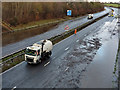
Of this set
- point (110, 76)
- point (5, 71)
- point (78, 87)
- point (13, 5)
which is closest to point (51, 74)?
point (78, 87)

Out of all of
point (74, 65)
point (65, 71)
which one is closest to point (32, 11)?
point (74, 65)

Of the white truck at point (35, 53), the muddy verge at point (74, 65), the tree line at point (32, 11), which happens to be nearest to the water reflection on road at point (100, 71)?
the muddy verge at point (74, 65)

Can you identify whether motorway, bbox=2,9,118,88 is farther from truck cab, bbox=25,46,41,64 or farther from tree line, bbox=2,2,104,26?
tree line, bbox=2,2,104,26

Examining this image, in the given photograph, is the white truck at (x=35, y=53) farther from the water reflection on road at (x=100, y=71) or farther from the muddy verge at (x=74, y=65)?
the water reflection on road at (x=100, y=71)

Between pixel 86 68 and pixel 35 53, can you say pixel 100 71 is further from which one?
pixel 35 53

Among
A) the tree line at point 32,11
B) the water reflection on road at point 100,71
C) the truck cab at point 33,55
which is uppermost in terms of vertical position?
the tree line at point 32,11

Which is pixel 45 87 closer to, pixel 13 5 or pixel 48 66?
pixel 48 66

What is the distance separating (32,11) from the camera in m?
53.7

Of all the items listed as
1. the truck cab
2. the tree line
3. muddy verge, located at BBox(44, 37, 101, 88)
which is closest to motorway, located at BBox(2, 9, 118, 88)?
muddy verge, located at BBox(44, 37, 101, 88)

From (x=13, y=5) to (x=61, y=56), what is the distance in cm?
3156

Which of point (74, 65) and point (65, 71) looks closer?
point (65, 71)

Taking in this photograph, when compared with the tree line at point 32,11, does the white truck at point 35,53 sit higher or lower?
lower

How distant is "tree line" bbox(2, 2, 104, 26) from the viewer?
42.8 m

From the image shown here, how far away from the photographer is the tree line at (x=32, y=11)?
42759 mm
